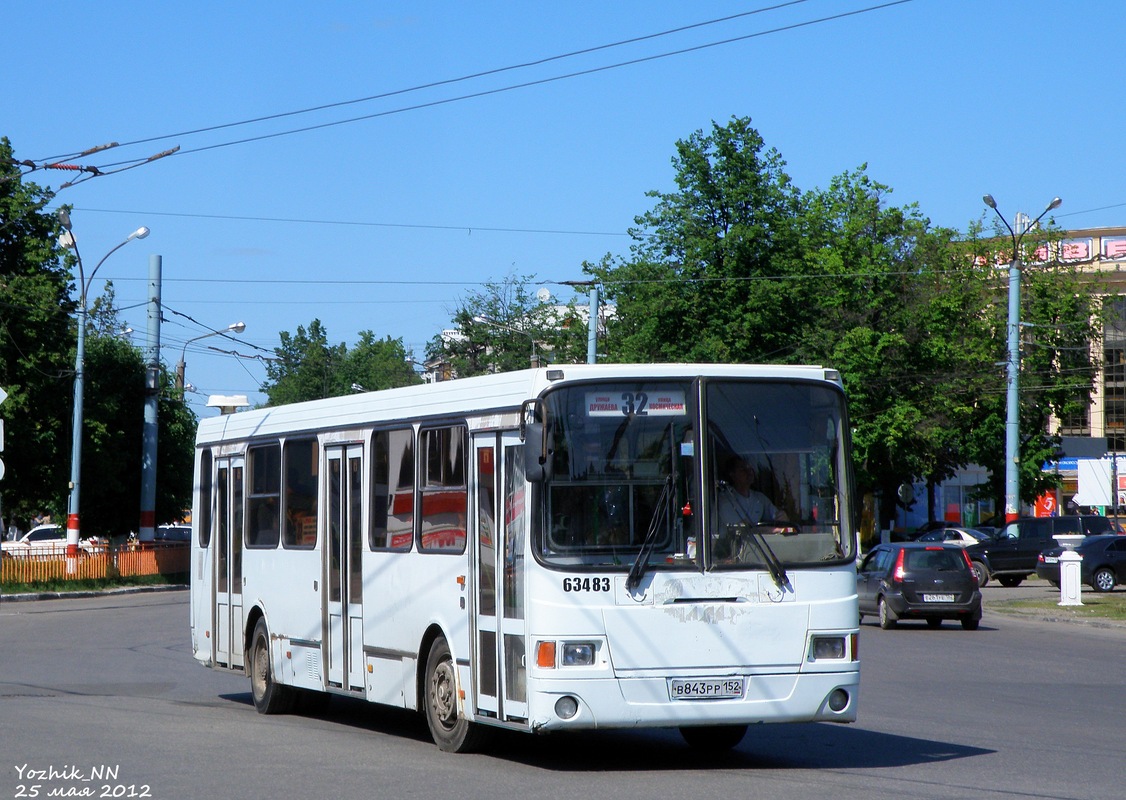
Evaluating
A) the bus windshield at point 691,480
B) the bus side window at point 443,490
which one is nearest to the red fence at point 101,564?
the bus side window at point 443,490

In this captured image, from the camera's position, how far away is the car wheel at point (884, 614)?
2720 cm

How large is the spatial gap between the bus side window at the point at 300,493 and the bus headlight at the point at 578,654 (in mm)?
4252

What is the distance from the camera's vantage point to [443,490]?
11312 mm

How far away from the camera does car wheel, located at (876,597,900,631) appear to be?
2720 centimetres

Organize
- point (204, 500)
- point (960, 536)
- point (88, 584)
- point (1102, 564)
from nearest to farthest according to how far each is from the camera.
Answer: point (204, 500) < point (1102, 564) < point (88, 584) < point (960, 536)

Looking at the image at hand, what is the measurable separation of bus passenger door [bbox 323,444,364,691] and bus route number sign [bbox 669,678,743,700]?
3411mm

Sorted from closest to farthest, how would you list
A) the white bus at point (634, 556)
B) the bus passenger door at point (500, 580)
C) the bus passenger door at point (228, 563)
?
the white bus at point (634, 556) → the bus passenger door at point (500, 580) → the bus passenger door at point (228, 563)

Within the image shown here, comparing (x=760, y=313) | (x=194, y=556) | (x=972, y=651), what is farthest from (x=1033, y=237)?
(x=194, y=556)

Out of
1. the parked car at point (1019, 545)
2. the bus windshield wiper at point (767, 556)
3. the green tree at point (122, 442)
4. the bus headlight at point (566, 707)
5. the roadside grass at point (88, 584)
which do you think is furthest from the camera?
the green tree at point (122, 442)

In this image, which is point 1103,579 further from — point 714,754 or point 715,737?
point 714,754

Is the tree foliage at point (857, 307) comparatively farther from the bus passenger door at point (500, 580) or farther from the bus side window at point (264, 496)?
the bus passenger door at point (500, 580)

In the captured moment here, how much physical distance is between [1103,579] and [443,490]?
107 feet

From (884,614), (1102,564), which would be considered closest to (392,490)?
(884,614)

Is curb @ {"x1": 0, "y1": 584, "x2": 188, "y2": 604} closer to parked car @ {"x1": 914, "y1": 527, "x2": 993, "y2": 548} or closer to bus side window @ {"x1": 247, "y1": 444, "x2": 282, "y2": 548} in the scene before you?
bus side window @ {"x1": 247, "y1": 444, "x2": 282, "y2": 548}
